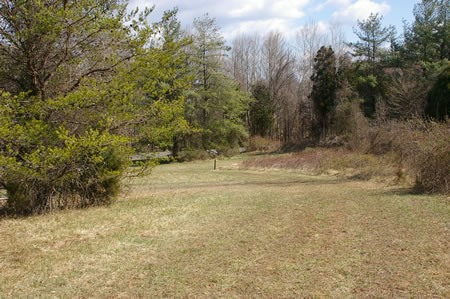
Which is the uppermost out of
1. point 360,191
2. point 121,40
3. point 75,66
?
point 121,40

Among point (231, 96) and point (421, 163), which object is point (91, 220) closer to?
point (421, 163)

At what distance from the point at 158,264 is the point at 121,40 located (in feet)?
22.1

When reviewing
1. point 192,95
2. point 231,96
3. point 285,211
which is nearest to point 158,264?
point 285,211

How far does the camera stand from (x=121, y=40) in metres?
10.3

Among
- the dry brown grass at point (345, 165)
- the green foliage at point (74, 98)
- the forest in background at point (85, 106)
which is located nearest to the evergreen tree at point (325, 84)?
the dry brown grass at point (345, 165)

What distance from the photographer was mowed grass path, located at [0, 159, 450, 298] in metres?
4.90

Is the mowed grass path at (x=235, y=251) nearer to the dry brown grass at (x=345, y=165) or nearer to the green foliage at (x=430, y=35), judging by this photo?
the dry brown grass at (x=345, y=165)

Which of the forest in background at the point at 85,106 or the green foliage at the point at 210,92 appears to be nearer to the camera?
the forest in background at the point at 85,106

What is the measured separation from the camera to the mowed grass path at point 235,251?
4.90m

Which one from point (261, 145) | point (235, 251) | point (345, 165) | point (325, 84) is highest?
point (325, 84)

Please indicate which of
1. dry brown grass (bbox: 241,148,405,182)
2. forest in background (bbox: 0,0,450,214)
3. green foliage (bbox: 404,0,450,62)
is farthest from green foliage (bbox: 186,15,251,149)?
forest in background (bbox: 0,0,450,214)

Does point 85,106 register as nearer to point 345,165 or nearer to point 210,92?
point 345,165

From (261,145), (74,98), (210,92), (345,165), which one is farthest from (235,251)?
(261,145)

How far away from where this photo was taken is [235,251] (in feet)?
21.0
